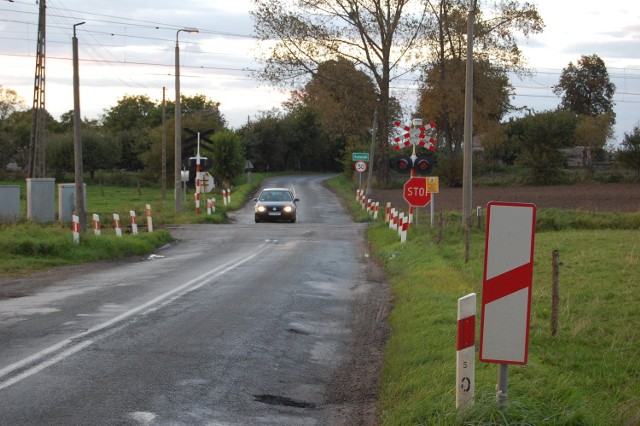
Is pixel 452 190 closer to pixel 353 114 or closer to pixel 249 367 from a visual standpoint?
pixel 353 114

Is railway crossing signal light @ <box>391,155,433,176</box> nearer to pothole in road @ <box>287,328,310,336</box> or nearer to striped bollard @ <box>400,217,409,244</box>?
striped bollard @ <box>400,217,409,244</box>

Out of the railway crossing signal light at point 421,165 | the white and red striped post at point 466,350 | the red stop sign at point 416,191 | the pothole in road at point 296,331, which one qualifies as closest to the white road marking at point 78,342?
the pothole in road at point 296,331

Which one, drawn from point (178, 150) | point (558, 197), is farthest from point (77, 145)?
point (558, 197)

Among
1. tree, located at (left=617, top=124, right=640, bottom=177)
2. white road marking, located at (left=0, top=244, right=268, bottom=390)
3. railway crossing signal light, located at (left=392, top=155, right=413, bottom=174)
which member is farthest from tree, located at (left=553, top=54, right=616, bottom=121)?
white road marking, located at (left=0, top=244, right=268, bottom=390)

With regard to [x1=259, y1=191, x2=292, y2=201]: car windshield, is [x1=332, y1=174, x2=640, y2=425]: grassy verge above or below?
below

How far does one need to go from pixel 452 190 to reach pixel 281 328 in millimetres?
52628

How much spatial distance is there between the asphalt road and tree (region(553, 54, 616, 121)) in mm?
102789

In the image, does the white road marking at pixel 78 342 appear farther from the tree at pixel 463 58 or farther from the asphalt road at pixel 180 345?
the tree at pixel 463 58

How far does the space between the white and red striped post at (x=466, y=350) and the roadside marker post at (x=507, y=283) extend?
0.34ft

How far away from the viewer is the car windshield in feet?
126

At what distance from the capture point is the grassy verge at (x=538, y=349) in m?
6.34

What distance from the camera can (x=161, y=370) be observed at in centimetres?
830

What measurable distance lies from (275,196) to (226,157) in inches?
1088

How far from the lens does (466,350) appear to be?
585 cm
